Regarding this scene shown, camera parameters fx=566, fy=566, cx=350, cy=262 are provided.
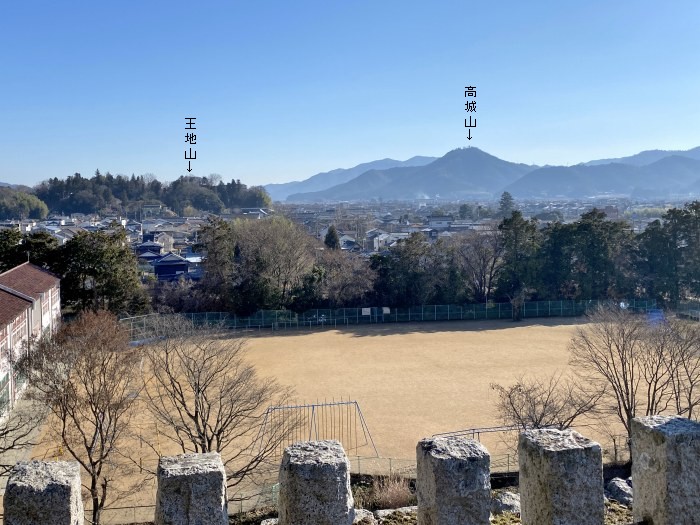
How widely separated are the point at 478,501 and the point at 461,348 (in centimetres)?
2344

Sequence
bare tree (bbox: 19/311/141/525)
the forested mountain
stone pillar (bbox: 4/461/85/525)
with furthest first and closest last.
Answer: the forested mountain, bare tree (bbox: 19/311/141/525), stone pillar (bbox: 4/461/85/525)

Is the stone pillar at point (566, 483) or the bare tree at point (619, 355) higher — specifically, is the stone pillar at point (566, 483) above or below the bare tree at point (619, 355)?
above

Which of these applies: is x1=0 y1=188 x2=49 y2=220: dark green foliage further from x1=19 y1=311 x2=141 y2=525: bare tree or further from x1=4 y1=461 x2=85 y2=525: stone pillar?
x1=4 y1=461 x2=85 y2=525: stone pillar

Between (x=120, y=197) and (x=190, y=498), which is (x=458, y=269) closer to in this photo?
(x=190, y=498)

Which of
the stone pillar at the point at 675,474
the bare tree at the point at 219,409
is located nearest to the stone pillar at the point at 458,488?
the stone pillar at the point at 675,474

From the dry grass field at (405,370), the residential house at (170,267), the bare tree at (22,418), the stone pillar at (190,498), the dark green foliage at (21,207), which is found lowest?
the dry grass field at (405,370)

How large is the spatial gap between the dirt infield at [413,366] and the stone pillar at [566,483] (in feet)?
36.2

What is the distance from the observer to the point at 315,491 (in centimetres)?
406

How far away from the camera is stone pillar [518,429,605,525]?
161 inches

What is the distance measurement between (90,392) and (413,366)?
529 inches

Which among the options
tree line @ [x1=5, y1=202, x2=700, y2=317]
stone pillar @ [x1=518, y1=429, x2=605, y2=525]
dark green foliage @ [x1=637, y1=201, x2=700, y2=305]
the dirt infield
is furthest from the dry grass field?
stone pillar @ [x1=518, y1=429, x2=605, y2=525]

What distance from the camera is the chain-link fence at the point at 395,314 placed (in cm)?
3238

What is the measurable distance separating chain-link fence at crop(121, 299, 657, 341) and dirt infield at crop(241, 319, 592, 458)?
1.03m

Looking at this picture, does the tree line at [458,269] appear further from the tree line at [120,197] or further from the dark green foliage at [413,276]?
the tree line at [120,197]
